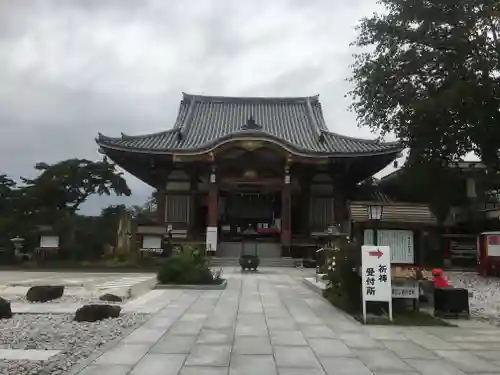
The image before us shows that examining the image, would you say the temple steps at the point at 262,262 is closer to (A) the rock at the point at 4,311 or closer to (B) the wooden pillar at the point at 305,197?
(B) the wooden pillar at the point at 305,197

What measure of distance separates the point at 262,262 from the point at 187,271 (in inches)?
424

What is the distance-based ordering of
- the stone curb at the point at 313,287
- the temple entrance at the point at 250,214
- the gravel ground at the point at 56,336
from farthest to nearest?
the temple entrance at the point at 250,214
the stone curb at the point at 313,287
the gravel ground at the point at 56,336

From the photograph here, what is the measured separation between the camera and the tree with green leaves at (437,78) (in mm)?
17391

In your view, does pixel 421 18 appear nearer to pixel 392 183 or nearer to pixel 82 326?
pixel 392 183

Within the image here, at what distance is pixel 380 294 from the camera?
849 centimetres

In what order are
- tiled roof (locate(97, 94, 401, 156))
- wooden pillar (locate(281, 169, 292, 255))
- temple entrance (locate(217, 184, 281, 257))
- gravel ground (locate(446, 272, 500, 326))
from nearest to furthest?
1. gravel ground (locate(446, 272, 500, 326))
2. wooden pillar (locate(281, 169, 292, 255))
3. tiled roof (locate(97, 94, 401, 156))
4. temple entrance (locate(217, 184, 281, 257))

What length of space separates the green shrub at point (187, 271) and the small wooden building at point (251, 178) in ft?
35.9

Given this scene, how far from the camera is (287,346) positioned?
247 inches

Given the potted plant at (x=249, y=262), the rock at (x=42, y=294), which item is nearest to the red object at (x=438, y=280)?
the rock at (x=42, y=294)

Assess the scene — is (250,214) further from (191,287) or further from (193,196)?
(191,287)

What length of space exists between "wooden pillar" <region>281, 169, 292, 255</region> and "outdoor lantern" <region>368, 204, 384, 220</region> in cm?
1489

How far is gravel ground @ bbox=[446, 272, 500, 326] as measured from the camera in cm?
938

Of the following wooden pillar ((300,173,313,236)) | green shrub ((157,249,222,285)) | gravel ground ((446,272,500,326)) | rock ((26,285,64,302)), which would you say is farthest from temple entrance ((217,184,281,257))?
rock ((26,285,64,302))

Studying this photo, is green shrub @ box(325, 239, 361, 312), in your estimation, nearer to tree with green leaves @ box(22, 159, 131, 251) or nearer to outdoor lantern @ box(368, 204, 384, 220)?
outdoor lantern @ box(368, 204, 384, 220)
